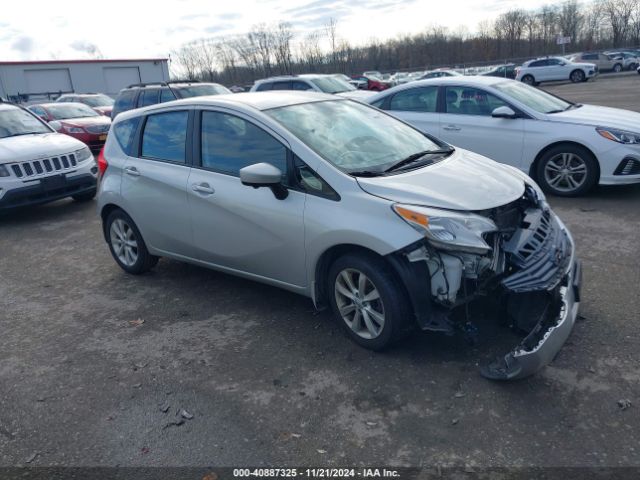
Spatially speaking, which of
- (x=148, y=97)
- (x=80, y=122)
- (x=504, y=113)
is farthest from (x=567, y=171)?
(x=80, y=122)

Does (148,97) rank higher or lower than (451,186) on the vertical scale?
higher

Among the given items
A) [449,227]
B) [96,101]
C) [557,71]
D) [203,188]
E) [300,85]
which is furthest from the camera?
[557,71]

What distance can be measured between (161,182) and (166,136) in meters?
0.46

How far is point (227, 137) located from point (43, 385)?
2.31 metres

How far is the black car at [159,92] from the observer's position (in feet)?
40.5

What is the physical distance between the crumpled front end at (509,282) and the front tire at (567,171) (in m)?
3.73

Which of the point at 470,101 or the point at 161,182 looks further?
the point at 470,101

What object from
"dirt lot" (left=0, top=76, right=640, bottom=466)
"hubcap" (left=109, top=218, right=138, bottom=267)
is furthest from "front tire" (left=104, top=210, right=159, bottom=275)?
"dirt lot" (left=0, top=76, right=640, bottom=466)

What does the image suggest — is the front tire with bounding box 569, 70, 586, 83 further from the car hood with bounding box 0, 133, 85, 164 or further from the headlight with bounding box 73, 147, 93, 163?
the car hood with bounding box 0, 133, 85, 164

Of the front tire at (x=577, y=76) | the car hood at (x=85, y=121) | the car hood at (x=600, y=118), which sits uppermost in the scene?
the car hood at (x=600, y=118)

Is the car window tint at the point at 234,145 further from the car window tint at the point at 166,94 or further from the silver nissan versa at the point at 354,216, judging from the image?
the car window tint at the point at 166,94

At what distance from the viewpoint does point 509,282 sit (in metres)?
3.31

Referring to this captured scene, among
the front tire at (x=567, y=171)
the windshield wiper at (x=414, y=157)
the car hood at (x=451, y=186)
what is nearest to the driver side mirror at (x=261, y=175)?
the car hood at (x=451, y=186)

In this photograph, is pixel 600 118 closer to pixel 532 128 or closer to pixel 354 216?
pixel 532 128
